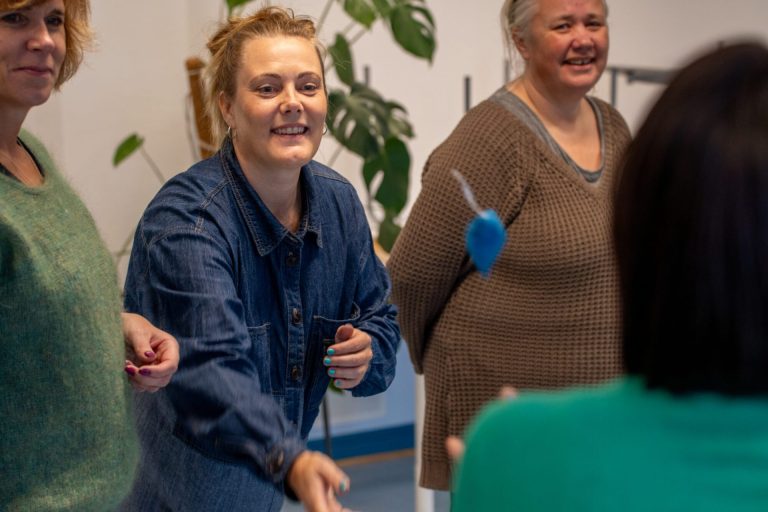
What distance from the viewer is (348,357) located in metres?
1.60

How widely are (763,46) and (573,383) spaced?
1.23 meters

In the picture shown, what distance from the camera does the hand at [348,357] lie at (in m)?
1.60

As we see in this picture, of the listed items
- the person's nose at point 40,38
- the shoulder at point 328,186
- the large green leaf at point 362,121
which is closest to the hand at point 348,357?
the shoulder at point 328,186

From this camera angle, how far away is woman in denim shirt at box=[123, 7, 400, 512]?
1.41 metres

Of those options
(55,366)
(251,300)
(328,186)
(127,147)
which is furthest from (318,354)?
(127,147)

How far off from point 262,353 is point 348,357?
14 cm

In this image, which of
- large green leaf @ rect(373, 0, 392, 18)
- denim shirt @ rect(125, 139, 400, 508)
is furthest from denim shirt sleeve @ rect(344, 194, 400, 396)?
large green leaf @ rect(373, 0, 392, 18)

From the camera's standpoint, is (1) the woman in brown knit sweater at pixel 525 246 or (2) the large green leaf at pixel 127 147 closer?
(1) the woman in brown knit sweater at pixel 525 246

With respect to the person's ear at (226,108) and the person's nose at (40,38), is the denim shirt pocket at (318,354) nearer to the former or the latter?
the person's ear at (226,108)

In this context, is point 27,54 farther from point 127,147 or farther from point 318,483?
point 127,147

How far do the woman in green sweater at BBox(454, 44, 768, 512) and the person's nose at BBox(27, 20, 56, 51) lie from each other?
2.74 ft

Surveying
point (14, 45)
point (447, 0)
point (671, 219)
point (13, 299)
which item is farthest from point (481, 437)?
point (447, 0)

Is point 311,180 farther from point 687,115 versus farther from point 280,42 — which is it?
point 687,115

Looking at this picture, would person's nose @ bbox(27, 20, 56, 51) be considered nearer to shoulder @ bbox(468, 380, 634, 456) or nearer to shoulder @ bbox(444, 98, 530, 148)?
shoulder @ bbox(468, 380, 634, 456)
